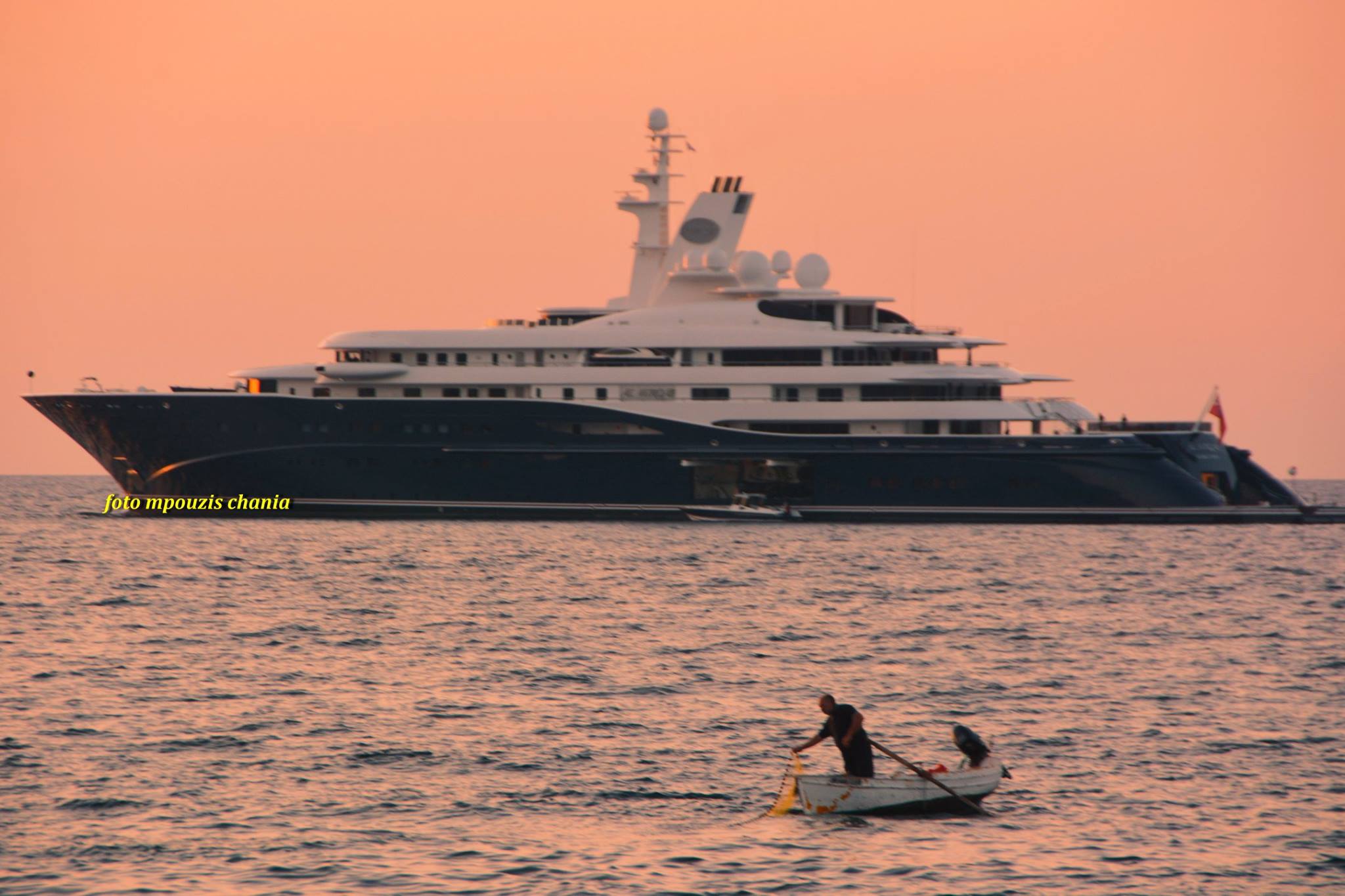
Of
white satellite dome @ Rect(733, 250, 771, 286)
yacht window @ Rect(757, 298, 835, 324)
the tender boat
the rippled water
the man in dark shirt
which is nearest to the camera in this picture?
the rippled water

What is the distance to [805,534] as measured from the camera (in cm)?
5466

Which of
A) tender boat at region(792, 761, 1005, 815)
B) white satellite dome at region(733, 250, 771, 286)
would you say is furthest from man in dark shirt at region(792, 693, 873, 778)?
white satellite dome at region(733, 250, 771, 286)

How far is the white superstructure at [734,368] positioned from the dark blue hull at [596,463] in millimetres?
1169

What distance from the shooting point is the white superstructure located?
55.8 m

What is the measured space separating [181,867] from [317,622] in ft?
56.8

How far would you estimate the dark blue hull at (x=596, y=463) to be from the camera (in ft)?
178

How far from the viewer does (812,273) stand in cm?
5900

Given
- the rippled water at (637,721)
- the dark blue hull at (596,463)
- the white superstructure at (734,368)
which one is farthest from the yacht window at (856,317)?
the rippled water at (637,721)

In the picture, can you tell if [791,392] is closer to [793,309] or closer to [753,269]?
[793,309]

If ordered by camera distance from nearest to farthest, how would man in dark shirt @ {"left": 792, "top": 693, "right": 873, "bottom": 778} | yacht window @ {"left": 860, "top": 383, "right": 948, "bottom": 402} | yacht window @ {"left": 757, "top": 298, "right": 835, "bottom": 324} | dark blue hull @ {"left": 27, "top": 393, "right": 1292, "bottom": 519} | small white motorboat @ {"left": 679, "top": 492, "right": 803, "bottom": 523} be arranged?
man in dark shirt @ {"left": 792, "top": 693, "right": 873, "bottom": 778} < dark blue hull @ {"left": 27, "top": 393, "right": 1292, "bottom": 519} < small white motorboat @ {"left": 679, "top": 492, "right": 803, "bottom": 523} < yacht window @ {"left": 860, "top": 383, "right": 948, "bottom": 402} < yacht window @ {"left": 757, "top": 298, "right": 835, "bottom": 324}

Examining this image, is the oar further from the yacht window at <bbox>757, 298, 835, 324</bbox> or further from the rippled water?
the yacht window at <bbox>757, 298, 835, 324</bbox>

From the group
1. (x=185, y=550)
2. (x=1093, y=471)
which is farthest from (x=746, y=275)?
(x=185, y=550)

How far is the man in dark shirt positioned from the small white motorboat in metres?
35.7

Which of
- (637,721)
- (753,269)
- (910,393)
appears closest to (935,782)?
(637,721)
